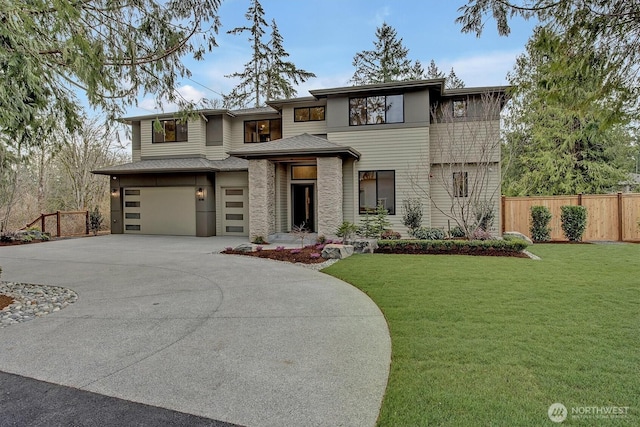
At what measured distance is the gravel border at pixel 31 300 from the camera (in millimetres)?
4605

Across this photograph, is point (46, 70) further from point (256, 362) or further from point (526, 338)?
point (526, 338)

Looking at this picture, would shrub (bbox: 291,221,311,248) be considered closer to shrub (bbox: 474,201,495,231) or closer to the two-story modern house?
the two-story modern house

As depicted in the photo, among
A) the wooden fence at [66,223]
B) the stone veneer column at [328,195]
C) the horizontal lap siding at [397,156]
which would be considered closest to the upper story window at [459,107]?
the horizontal lap siding at [397,156]

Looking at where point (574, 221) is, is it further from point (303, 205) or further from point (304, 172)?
point (304, 172)

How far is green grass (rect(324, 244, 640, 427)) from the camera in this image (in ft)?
7.93

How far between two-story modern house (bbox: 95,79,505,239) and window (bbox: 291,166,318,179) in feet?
0.19

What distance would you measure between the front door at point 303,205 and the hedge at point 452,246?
4585 millimetres

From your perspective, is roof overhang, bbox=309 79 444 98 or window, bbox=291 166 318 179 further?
window, bbox=291 166 318 179

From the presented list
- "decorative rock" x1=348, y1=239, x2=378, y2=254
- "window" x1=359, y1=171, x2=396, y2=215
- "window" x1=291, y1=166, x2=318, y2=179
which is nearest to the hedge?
"decorative rock" x1=348, y1=239, x2=378, y2=254

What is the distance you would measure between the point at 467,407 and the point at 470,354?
35.4 inches

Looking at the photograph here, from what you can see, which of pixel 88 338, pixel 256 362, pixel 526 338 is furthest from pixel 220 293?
pixel 526 338

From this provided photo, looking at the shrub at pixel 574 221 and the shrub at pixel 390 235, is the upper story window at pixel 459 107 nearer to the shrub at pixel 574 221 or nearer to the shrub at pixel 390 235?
the shrub at pixel 574 221

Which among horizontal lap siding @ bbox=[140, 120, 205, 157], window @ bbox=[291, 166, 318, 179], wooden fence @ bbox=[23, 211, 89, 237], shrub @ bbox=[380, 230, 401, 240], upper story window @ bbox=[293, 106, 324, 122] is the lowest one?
shrub @ bbox=[380, 230, 401, 240]

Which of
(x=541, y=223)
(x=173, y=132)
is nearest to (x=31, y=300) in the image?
(x=173, y=132)
